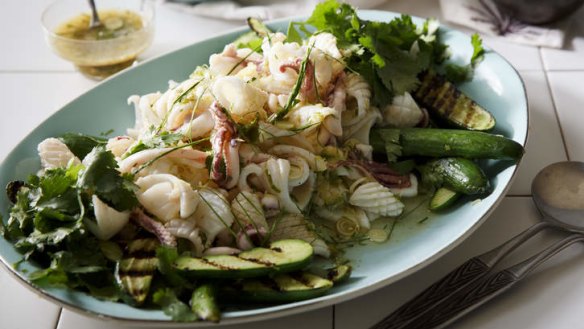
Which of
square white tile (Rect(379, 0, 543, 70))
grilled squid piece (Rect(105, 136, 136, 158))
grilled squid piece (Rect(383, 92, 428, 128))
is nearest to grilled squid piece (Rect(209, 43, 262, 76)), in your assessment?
grilled squid piece (Rect(105, 136, 136, 158))

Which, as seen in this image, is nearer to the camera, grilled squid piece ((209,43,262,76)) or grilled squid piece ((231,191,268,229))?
grilled squid piece ((231,191,268,229))

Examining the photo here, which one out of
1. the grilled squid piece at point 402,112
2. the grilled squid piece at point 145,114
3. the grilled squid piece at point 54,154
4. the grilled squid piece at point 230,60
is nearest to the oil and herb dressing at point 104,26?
the grilled squid piece at point 145,114

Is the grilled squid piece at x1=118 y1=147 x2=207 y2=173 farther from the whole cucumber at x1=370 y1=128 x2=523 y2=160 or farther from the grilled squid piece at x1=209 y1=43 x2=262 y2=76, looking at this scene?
the whole cucumber at x1=370 y1=128 x2=523 y2=160

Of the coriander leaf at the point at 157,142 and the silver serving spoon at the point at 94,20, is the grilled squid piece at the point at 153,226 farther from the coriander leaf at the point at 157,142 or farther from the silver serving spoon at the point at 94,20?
the silver serving spoon at the point at 94,20

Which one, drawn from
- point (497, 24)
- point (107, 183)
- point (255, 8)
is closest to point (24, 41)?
point (255, 8)

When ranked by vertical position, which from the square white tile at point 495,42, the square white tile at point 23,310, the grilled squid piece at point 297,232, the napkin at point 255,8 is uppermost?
the grilled squid piece at point 297,232

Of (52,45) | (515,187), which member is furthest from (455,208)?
(52,45)

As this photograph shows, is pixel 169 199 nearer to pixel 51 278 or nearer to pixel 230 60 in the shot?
pixel 51 278
